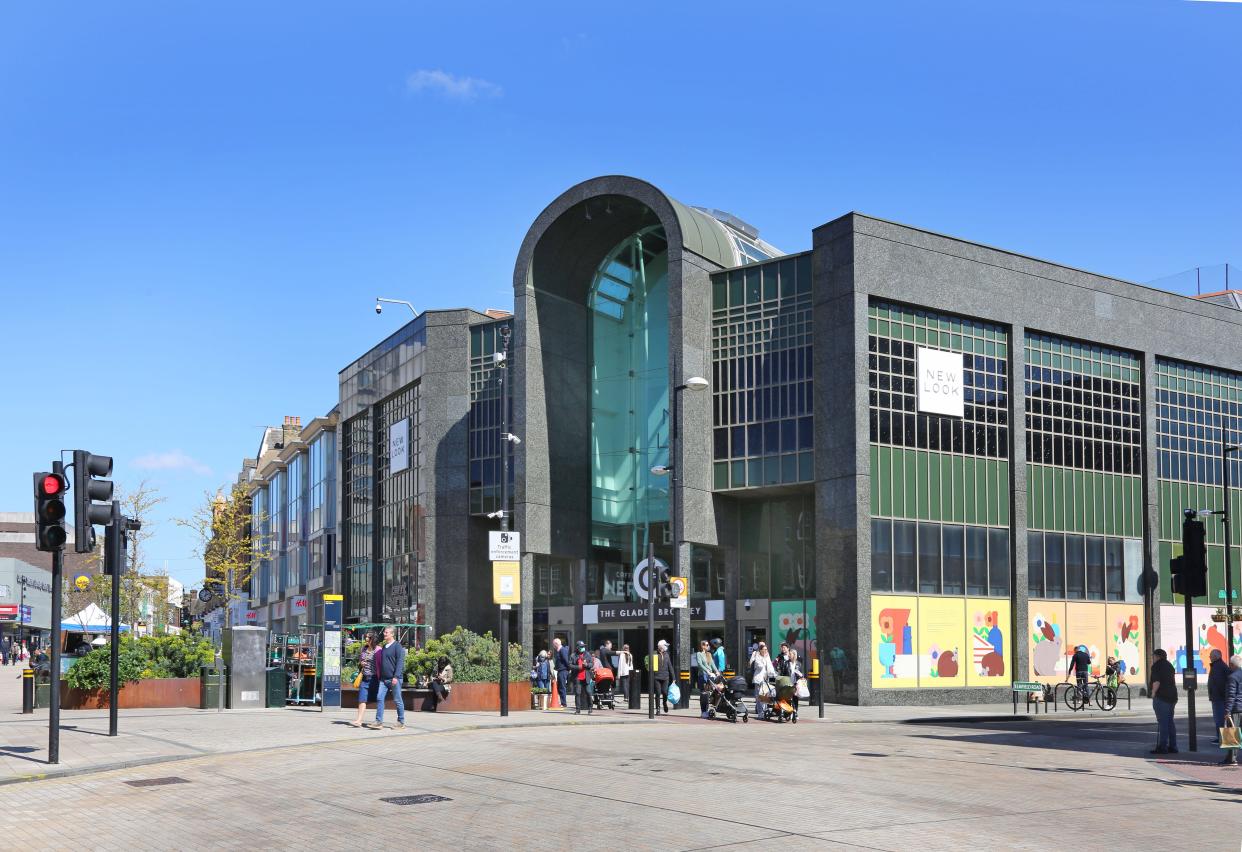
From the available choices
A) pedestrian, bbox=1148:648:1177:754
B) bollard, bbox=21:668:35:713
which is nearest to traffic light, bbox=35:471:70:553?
bollard, bbox=21:668:35:713

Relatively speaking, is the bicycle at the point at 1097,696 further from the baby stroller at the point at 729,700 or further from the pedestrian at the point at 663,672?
the pedestrian at the point at 663,672

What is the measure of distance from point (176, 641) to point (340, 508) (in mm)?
34041

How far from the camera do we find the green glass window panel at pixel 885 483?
40656 mm

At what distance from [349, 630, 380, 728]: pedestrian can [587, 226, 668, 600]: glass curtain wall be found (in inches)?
536

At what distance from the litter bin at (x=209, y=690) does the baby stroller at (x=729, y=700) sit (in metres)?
11.0

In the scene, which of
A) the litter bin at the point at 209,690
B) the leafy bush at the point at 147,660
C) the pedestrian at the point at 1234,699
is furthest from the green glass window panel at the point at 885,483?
the pedestrian at the point at 1234,699

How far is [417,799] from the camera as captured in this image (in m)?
13.9

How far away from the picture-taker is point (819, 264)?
42000mm

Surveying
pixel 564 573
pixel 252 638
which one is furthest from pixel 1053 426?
pixel 252 638

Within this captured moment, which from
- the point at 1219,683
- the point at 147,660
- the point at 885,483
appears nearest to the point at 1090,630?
the point at 885,483

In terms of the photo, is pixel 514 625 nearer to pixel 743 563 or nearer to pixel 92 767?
pixel 743 563

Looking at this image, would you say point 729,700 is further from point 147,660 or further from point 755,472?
point 755,472

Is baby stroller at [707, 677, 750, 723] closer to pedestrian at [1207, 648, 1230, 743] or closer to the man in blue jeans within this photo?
the man in blue jeans

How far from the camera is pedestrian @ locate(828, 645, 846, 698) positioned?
3941cm
